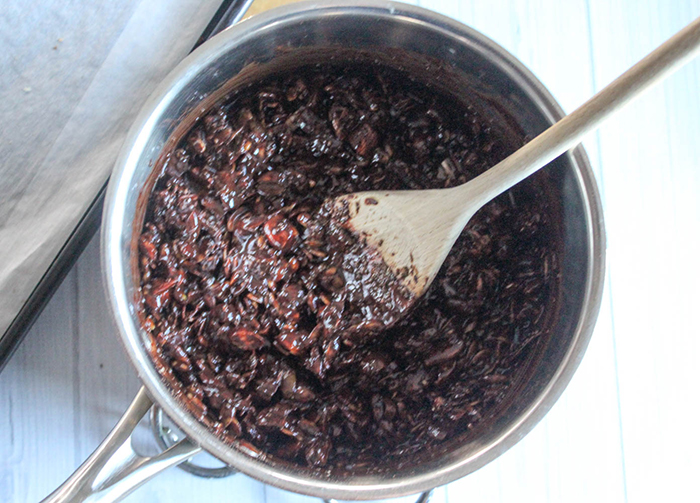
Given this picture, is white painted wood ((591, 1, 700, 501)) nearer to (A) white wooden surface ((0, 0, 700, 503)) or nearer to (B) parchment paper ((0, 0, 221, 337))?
(A) white wooden surface ((0, 0, 700, 503))

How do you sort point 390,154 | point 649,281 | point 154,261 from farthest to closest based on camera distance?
point 649,281
point 390,154
point 154,261

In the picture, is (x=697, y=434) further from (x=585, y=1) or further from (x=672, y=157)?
(x=585, y=1)

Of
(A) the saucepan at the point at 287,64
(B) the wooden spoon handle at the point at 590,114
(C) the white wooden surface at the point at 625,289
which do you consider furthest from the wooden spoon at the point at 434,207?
(C) the white wooden surface at the point at 625,289

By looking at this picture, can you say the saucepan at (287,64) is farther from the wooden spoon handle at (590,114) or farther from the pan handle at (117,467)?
the wooden spoon handle at (590,114)

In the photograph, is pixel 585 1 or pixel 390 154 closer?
pixel 390 154

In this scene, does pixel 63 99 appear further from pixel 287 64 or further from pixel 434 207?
pixel 434 207

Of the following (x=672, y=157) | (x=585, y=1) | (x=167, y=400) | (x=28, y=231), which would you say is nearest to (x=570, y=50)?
(x=585, y=1)

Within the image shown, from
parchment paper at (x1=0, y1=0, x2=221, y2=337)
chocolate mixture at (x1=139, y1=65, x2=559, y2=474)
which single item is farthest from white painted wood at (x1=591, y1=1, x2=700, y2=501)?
parchment paper at (x1=0, y1=0, x2=221, y2=337)

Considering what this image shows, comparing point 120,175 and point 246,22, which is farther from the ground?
point 246,22
